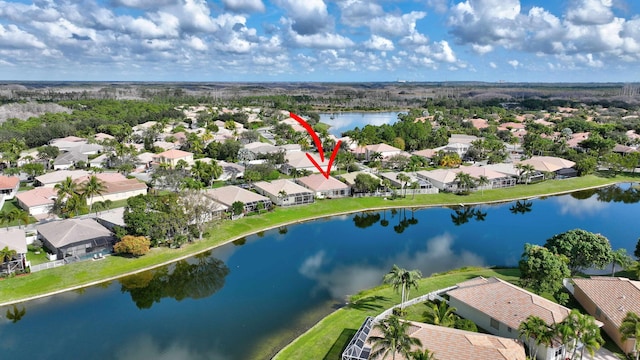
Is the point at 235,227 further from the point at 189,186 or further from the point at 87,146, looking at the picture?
the point at 87,146

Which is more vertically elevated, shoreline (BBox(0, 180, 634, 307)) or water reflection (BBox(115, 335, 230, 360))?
→ shoreline (BBox(0, 180, 634, 307))

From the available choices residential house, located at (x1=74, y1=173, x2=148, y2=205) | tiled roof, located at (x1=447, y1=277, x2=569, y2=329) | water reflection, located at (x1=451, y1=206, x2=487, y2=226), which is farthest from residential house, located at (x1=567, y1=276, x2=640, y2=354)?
residential house, located at (x1=74, y1=173, x2=148, y2=205)

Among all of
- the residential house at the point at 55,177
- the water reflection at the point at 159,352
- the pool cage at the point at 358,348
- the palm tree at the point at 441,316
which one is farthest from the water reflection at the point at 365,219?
the residential house at the point at 55,177

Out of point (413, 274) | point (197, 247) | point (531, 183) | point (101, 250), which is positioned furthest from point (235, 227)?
point (531, 183)

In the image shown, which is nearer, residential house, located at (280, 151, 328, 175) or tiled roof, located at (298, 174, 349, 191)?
tiled roof, located at (298, 174, 349, 191)

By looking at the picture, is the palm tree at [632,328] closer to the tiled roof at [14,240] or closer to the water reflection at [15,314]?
the water reflection at [15,314]

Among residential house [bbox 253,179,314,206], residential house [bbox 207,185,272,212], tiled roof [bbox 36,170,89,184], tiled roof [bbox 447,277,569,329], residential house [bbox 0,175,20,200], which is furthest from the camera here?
tiled roof [bbox 36,170,89,184]

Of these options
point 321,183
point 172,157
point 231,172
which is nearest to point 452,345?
point 321,183

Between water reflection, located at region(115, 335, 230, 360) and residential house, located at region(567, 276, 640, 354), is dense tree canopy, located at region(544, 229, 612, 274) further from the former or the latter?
water reflection, located at region(115, 335, 230, 360)
